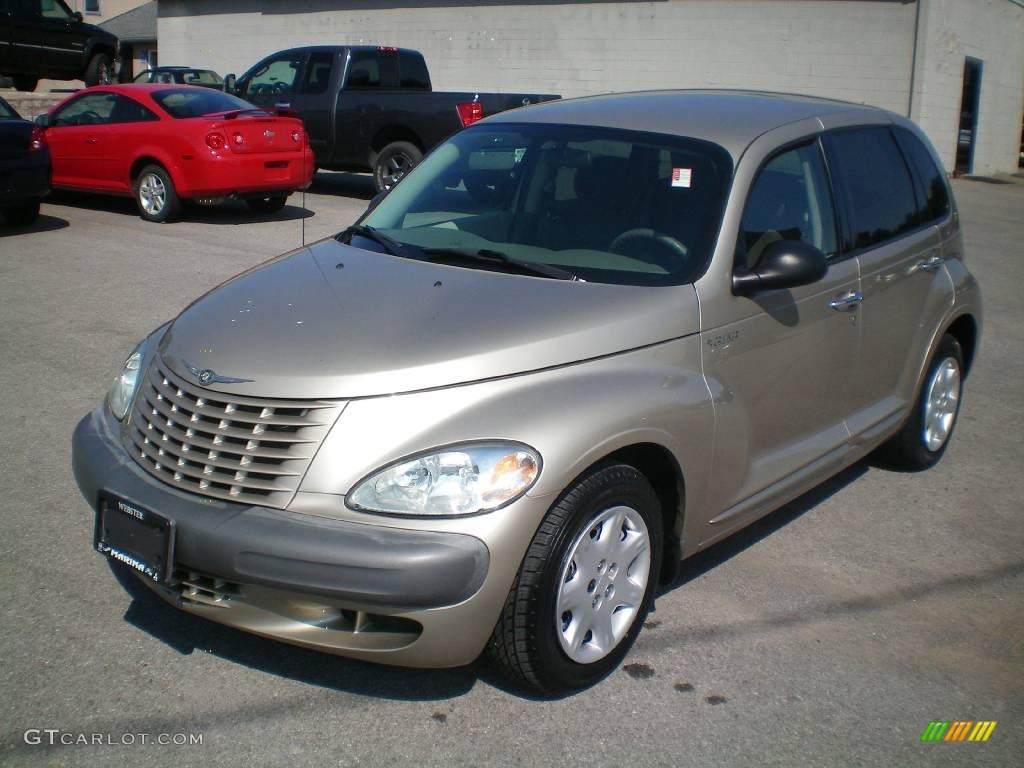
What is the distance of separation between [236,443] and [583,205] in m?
1.71

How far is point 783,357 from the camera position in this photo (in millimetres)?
4227

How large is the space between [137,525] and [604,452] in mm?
1419

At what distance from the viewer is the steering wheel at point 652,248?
402 centimetres

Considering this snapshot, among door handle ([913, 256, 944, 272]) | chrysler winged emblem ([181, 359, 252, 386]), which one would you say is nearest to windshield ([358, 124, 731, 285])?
chrysler winged emblem ([181, 359, 252, 386])

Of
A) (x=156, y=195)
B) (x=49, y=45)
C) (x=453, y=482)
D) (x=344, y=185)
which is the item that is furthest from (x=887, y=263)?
(x=49, y=45)

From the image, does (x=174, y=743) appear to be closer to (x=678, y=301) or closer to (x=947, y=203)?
(x=678, y=301)

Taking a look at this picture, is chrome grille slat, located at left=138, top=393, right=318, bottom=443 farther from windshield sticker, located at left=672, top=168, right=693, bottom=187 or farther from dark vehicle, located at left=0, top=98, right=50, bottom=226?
dark vehicle, located at left=0, top=98, right=50, bottom=226

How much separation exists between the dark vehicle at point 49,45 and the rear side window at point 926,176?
21.8 m

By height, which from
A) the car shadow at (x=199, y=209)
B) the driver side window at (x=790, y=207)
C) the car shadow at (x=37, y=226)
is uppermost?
the driver side window at (x=790, y=207)

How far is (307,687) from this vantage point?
139 inches

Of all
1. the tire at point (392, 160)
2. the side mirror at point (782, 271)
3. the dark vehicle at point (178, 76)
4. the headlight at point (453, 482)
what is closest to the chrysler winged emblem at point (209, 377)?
the headlight at point (453, 482)

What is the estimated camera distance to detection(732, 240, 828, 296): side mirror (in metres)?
3.95

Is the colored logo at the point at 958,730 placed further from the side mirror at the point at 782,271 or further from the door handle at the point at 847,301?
the door handle at the point at 847,301

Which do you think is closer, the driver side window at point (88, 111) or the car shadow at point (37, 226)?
the car shadow at point (37, 226)
